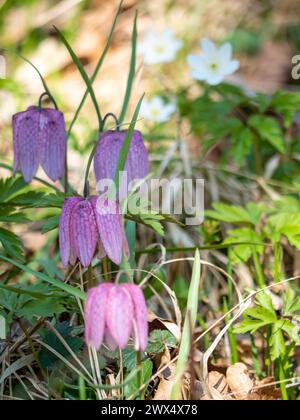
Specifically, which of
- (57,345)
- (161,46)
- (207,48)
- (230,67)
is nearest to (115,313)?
(57,345)

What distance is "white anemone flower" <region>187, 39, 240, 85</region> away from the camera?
7.60ft

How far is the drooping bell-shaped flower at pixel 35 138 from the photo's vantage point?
5.34 ft

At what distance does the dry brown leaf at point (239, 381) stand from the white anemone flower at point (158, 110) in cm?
156

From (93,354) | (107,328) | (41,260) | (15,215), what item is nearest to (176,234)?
(41,260)

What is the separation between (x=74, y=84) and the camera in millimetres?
3727

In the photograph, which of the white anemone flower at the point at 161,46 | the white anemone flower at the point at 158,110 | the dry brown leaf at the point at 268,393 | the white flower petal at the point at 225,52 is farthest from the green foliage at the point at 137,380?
the white anemone flower at the point at 161,46

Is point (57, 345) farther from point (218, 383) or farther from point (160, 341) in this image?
point (218, 383)

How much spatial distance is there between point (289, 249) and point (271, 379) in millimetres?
676

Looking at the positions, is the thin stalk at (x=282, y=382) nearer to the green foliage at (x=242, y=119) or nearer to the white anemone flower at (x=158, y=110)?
the green foliage at (x=242, y=119)

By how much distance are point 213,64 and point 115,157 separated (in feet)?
3.06

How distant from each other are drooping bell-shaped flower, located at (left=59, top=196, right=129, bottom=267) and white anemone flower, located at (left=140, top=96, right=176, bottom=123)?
61.1 inches

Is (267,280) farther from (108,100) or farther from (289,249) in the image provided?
(108,100)

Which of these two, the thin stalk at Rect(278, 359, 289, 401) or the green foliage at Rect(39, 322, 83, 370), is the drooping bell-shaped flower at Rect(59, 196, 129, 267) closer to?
the green foliage at Rect(39, 322, 83, 370)

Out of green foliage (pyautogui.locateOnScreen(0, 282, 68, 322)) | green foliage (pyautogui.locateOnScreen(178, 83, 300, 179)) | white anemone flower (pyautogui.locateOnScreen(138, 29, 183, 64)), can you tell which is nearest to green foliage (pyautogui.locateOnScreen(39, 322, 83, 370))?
green foliage (pyautogui.locateOnScreen(0, 282, 68, 322))
